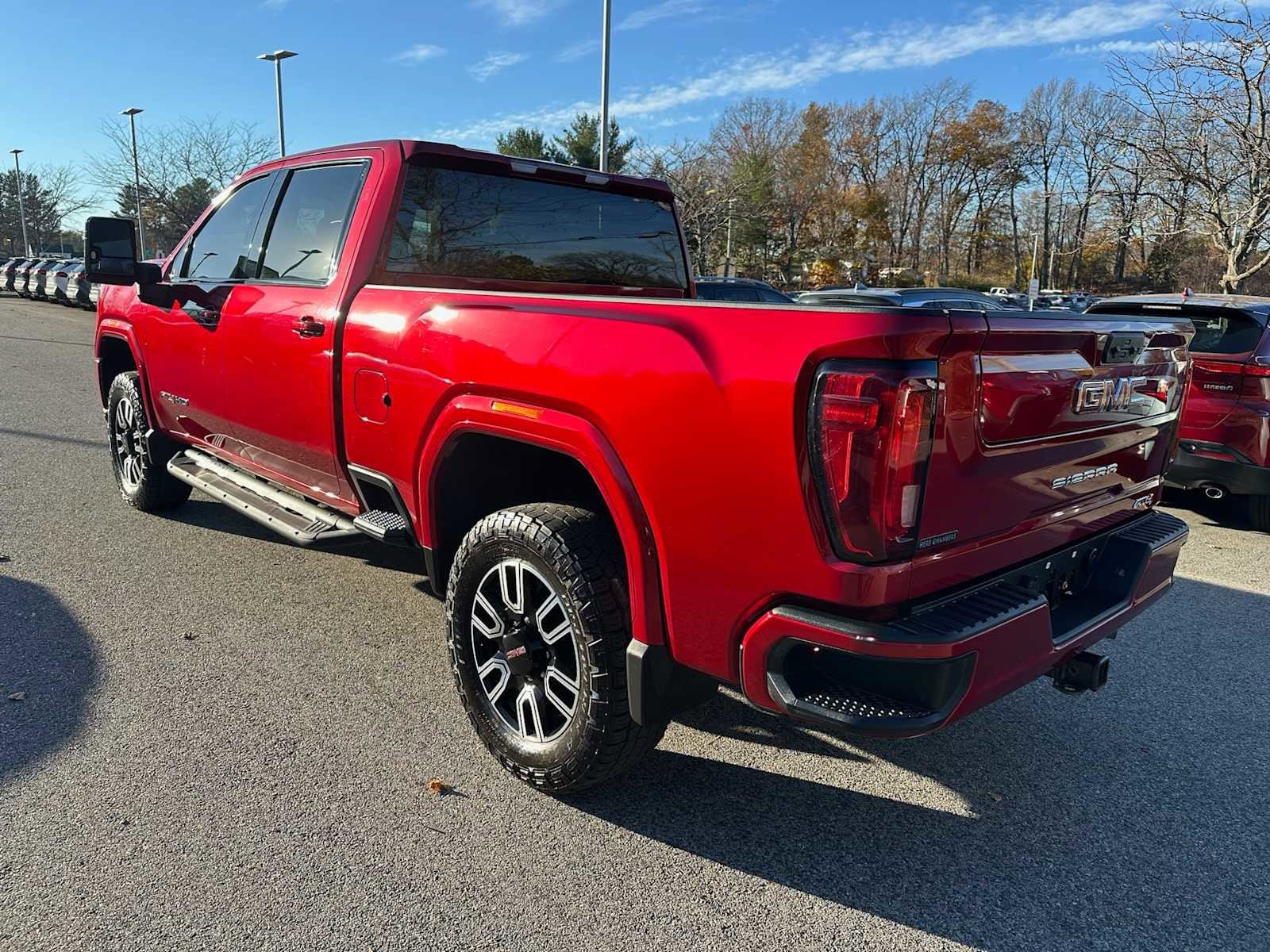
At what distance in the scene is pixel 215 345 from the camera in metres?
4.45

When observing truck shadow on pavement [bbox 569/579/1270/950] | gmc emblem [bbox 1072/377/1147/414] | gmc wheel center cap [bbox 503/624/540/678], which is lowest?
truck shadow on pavement [bbox 569/579/1270/950]

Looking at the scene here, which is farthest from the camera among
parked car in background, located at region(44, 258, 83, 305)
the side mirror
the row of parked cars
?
parked car in background, located at region(44, 258, 83, 305)

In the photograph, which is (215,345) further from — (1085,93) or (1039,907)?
(1085,93)

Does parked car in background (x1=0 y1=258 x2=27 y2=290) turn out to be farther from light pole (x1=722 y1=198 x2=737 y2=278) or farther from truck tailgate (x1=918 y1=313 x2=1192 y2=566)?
truck tailgate (x1=918 y1=313 x2=1192 y2=566)

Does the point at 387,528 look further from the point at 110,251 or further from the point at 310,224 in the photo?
the point at 110,251

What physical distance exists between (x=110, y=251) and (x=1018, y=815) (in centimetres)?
474

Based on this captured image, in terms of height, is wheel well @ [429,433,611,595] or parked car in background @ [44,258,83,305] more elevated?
parked car in background @ [44,258,83,305]

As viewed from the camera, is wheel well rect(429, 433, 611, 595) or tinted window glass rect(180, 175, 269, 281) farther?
tinted window glass rect(180, 175, 269, 281)

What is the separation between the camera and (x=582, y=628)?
2.60 metres

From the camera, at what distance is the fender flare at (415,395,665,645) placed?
244 centimetres

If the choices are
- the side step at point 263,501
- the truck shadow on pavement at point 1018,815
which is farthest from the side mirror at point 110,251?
the truck shadow on pavement at point 1018,815

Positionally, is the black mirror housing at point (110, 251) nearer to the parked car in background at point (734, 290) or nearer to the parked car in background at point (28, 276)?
the parked car in background at point (734, 290)

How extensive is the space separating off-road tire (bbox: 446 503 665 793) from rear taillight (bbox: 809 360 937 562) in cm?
78

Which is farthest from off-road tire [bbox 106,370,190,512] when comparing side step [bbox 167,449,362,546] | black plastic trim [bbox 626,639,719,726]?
black plastic trim [bbox 626,639,719,726]
